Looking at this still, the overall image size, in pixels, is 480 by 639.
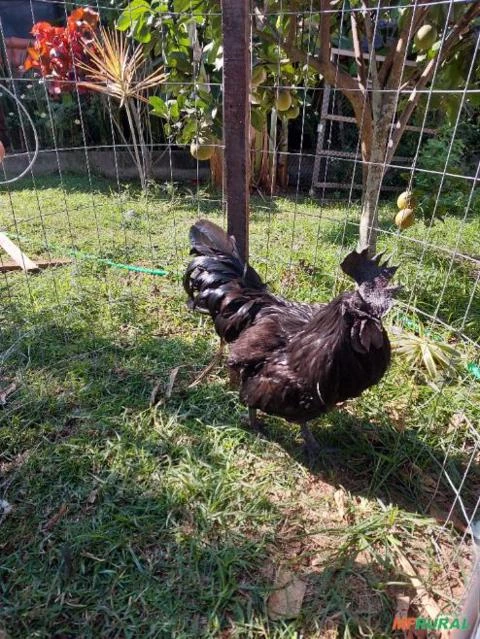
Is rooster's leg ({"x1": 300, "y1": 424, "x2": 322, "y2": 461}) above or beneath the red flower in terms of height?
beneath

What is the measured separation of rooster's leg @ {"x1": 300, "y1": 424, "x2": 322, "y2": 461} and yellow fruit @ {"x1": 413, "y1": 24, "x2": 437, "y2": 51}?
7.79 ft

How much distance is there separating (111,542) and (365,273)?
163 cm

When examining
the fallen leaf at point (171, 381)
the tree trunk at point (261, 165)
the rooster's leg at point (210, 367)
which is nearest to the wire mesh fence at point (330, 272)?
the fallen leaf at point (171, 381)

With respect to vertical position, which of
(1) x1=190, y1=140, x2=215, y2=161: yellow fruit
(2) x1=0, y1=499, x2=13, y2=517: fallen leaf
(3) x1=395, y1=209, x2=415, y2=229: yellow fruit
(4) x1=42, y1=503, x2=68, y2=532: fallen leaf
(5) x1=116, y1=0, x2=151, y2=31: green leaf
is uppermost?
(5) x1=116, y1=0, x2=151, y2=31: green leaf

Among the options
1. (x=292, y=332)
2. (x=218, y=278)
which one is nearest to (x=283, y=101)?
(x=218, y=278)

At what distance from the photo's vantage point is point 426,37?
260cm

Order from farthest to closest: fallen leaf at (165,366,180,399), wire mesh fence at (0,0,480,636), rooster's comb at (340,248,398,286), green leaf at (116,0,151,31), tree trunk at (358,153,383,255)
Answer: tree trunk at (358,153,383,255) < green leaf at (116,0,151,31) < fallen leaf at (165,366,180,399) < wire mesh fence at (0,0,480,636) < rooster's comb at (340,248,398,286)

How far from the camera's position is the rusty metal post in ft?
7.98

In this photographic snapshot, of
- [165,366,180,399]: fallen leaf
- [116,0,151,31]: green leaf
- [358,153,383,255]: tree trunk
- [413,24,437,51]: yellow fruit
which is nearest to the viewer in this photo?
[413,24,437,51]: yellow fruit

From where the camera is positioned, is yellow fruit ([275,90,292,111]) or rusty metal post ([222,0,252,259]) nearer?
rusty metal post ([222,0,252,259])

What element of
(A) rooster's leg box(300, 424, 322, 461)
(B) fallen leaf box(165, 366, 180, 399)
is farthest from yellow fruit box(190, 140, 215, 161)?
(A) rooster's leg box(300, 424, 322, 461)

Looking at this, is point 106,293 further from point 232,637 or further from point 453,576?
point 453,576

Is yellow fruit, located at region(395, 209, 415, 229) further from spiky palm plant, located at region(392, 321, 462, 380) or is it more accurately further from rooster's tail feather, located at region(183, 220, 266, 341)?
rooster's tail feather, located at region(183, 220, 266, 341)

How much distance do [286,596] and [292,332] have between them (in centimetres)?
123
